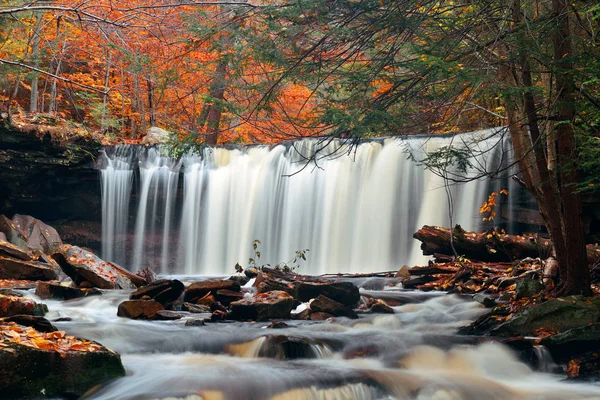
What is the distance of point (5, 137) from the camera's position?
16.5 meters

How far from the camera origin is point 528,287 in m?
8.40

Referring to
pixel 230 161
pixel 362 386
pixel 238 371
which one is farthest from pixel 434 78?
pixel 230 161

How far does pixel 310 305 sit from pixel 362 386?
123 inches

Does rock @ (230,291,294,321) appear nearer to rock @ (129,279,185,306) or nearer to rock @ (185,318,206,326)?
rock @ (185,318,206,326)

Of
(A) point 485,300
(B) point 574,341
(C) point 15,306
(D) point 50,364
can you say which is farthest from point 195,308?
(B) point 574,341

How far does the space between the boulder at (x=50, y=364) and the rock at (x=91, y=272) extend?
5820 mm

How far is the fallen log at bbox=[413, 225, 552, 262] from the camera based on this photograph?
1105 cm

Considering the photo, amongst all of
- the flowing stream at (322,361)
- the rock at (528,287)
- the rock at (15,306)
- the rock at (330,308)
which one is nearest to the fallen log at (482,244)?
the rock at (528,287)

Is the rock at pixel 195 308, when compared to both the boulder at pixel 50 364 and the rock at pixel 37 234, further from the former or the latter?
the rock at pixel 37 234

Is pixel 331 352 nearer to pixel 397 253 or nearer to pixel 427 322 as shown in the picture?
pixel 427 322

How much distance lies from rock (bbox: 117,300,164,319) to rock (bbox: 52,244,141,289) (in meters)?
3.00

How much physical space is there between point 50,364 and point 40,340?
44 centimetres

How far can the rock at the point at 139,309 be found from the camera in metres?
8.99

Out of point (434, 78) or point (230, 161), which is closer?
point (434, 78)
